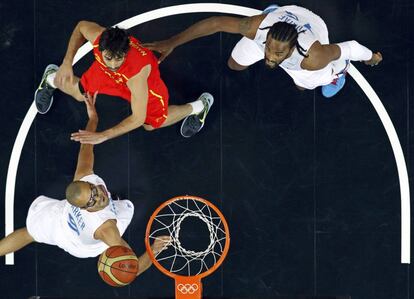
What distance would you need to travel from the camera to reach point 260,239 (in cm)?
632

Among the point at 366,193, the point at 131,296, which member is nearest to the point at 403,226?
the point at 366,193

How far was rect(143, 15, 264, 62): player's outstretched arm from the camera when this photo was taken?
5.31m

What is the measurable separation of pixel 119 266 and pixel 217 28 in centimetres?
238

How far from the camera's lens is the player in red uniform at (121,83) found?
16.1 feet

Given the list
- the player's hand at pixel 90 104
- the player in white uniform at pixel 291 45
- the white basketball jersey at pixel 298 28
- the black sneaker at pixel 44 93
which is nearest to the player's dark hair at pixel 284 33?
the player in white uniform at pixel 291 45

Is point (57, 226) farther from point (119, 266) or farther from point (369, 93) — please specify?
point (369, 93)

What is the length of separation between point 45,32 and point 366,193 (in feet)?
13.0

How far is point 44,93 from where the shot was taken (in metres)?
6.21

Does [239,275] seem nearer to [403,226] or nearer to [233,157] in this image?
[233,157]

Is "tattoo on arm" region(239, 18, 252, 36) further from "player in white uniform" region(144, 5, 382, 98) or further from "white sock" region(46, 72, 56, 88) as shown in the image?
"white sock" region(46, 72, 56, 88)

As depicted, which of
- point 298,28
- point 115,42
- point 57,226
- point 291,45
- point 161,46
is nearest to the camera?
point 115,42

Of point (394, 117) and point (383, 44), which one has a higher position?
point (383, 44)

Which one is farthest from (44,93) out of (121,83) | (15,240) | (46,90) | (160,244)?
(160,244)

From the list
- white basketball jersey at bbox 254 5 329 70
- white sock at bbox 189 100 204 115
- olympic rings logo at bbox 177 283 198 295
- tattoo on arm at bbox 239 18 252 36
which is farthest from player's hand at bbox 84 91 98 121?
olympic rings logo at bbox 177 283 198 295
